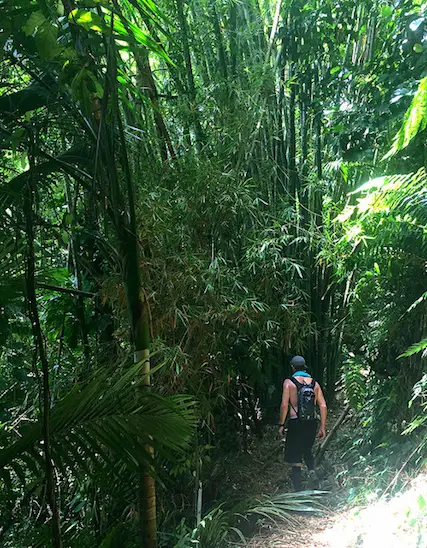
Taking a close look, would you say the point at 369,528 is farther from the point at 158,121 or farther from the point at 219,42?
the point at 219,42

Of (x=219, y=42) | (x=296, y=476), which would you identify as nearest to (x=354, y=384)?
(x=296, y=476)

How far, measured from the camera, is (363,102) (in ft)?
7.76

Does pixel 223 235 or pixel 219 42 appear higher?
pixel 219 42

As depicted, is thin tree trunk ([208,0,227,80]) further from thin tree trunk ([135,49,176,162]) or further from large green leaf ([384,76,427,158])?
large green leaf ([384,76,427,158])

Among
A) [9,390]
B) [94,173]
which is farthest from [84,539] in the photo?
[94,173]

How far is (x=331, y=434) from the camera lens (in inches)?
117

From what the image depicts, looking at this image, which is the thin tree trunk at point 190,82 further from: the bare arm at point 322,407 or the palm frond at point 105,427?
the palm frond at point 105,427

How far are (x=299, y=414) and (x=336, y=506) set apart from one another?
1.56ft

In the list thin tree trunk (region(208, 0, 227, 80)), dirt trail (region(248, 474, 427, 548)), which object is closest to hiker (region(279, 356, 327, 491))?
dirt trail (region(248, 474, 427, 548))

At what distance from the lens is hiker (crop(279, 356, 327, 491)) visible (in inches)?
101

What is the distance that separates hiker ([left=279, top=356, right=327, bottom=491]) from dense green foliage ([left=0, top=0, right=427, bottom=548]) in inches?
7.0

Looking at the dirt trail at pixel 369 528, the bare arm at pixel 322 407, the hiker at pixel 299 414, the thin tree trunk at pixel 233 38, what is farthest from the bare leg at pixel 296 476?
the thin tree trunk at pixel 233 38

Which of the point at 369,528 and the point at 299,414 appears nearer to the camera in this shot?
the point at 369,528

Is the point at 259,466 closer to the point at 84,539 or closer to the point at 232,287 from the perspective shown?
the point at 232,287
